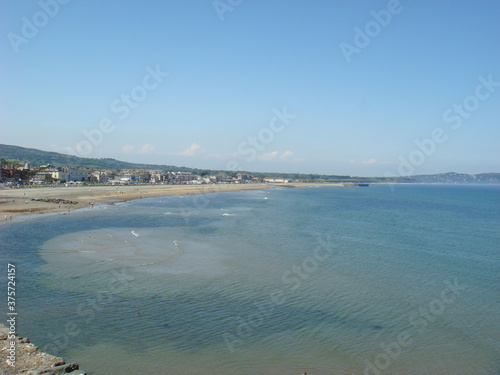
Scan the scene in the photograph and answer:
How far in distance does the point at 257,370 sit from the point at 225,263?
10286 mm

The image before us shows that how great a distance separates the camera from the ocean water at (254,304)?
983 cm

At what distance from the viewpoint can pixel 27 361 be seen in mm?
8242

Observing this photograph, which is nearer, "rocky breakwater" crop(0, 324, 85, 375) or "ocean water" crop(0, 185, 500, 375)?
"rocky breakwater" crop(0, 324, 85, 375)

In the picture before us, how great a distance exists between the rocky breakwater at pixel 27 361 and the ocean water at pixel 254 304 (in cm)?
59

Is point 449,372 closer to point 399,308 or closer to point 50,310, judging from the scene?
point 399,308

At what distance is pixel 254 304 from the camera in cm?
1362

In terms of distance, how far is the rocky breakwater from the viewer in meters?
7.79

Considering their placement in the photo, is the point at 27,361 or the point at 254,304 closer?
the point at 27,361

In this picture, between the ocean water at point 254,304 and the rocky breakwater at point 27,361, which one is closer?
the rocky breakwater at point 27,361

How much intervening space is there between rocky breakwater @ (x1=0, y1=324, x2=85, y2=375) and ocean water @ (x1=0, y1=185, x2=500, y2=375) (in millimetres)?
590

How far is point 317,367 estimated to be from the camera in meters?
9.42

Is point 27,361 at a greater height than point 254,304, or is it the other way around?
point 27,361

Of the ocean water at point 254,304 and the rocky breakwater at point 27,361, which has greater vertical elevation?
the rocky breakwater at point 27,361

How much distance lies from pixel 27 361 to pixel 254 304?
7550 mm
